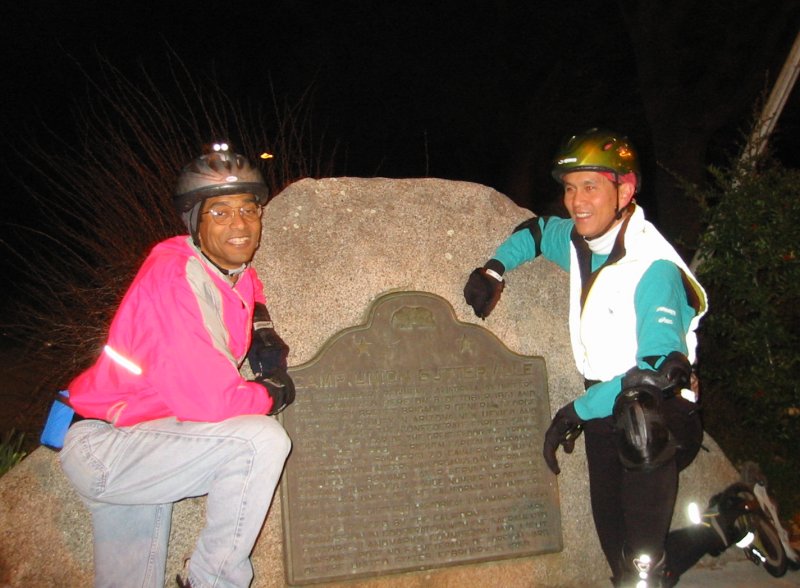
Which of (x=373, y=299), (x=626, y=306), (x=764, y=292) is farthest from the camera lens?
(x=764, y=292)

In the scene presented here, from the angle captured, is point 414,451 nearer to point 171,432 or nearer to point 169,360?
point 171,432

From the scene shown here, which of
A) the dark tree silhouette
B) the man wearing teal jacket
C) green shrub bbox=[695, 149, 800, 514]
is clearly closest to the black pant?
the man wearing teal jacket

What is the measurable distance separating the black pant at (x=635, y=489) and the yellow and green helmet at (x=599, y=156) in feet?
3.19

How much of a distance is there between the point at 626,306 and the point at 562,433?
67 cm

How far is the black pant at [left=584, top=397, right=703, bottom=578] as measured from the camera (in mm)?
2787

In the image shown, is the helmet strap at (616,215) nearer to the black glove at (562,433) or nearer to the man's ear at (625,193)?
the man's ear at (625,193)

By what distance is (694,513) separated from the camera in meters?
3.53

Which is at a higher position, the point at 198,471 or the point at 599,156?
the point at 599,156

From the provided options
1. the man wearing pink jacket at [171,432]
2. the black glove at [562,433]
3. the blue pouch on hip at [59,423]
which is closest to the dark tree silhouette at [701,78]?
the black glove at [562,433]

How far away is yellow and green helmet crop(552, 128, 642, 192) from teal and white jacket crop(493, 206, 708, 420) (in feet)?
0.61

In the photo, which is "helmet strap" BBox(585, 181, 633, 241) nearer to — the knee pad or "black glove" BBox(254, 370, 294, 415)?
the knee pad

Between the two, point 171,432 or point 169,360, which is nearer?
point 169,360

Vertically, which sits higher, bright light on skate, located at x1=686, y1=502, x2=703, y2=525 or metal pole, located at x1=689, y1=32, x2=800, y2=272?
metal pole, located at x1=689, y1=32, x2=800, y2=272

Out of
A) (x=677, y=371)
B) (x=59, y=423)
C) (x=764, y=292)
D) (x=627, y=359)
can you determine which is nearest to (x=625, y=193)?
(x=627, y=359)
